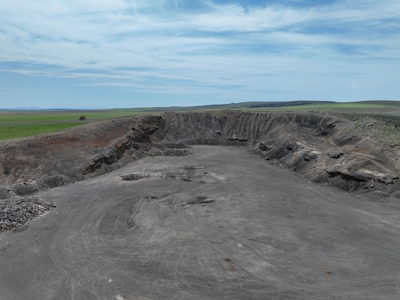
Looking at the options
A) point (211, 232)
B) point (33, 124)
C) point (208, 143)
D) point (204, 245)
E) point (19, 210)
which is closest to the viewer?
point (204, 245)

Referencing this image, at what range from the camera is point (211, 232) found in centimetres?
1862

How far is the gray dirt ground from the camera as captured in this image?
521 inches

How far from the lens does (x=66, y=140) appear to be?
117ft

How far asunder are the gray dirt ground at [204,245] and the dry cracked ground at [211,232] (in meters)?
Result: 0.07

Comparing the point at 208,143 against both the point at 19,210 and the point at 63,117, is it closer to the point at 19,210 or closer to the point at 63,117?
the point at 19,210

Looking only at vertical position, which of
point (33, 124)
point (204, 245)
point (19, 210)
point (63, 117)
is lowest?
point (204, 245)

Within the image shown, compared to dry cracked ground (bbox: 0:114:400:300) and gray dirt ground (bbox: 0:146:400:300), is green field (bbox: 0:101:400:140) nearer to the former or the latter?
dry cracked ground (bbox: 0:114:400:300)

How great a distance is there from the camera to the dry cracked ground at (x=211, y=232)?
A: 1341 cm

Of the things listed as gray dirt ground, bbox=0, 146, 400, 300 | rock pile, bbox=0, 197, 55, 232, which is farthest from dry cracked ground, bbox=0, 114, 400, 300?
rock pile, bbox=0, 197, 55, 232

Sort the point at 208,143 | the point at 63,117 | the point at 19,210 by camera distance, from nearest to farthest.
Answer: the point at 19,210
the point at 208,143
the point at 63,117

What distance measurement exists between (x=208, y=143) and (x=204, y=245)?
121 feet

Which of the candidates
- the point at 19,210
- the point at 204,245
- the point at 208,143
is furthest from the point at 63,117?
the point at 204,245

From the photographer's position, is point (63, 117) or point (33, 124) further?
point (63, 117)

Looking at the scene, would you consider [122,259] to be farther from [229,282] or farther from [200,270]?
[229,282]
